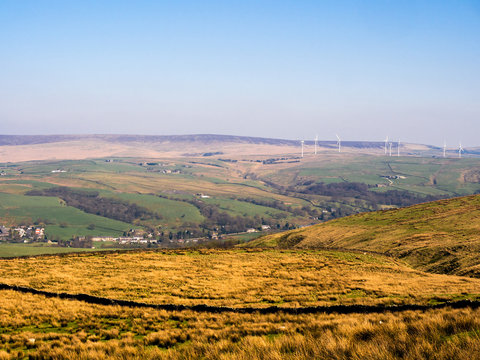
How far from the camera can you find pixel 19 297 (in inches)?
1072

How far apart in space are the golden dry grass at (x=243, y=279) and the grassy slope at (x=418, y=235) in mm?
5126

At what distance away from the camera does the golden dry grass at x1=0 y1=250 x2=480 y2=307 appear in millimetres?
26969

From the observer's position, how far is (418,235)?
62.8 metres

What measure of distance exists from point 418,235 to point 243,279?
38562mm

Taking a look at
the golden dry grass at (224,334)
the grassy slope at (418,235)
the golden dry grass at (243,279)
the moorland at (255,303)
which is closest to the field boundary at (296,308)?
the moorland at (255,303)

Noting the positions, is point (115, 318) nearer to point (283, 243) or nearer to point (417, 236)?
point (417, 236)

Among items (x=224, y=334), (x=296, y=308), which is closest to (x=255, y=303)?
(x=296, y=308)

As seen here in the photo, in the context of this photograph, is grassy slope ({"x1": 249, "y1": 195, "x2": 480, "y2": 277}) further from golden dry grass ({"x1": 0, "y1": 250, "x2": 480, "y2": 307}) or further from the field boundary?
the field boundary

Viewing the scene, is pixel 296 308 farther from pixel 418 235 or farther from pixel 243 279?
pixel 418 235

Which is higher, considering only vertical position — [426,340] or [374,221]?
[426,340]

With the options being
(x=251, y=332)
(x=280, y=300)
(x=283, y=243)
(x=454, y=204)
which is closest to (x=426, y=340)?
(x=251, y=332)

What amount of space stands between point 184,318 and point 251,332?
5.94m

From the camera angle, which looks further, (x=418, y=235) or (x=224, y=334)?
(x=418, y=235)

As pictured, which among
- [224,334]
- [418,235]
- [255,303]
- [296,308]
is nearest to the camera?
[224,334]
